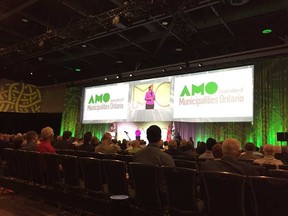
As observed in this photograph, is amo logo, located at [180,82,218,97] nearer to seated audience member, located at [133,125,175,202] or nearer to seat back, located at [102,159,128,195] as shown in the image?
seated audience member, located at [133,125,175,202]

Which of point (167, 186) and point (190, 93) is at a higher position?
point (190, 93)

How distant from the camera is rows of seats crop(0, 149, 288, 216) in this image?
2111mm

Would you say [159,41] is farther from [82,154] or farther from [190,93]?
[82,154]

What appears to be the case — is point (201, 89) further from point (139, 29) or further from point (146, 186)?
point (146, 186)

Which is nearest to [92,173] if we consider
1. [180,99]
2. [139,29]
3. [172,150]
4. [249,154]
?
[172,150]

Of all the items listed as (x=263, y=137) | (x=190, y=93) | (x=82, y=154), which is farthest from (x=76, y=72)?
(x=82, y=154)

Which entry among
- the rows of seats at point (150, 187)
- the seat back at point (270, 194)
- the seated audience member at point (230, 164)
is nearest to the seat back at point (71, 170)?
the rows of seats at point (150, 187)

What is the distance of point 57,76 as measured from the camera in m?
16.1

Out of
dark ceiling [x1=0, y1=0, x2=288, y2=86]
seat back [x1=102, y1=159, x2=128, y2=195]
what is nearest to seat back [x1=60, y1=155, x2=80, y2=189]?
seat back [x1=102, y1=159, x2=128, y2=195]

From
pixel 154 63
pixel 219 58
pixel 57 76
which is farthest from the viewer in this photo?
pixel 57 76

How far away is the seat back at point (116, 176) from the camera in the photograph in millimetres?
2977

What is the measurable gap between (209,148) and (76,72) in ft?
37.8

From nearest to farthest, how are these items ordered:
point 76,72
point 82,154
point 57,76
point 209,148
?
point 82,154 → point 209,148 → point 76,72 → point 57,76

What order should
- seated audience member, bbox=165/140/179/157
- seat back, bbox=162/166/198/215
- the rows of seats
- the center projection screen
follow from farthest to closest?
the center projection screen, seated audience member, bbox=165/140/179/157, seat back, bbox=162/166/198/215, the rows of seats
